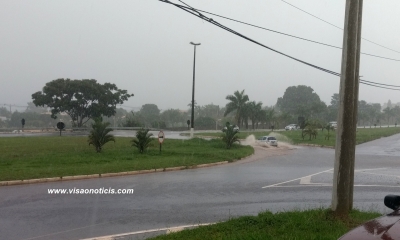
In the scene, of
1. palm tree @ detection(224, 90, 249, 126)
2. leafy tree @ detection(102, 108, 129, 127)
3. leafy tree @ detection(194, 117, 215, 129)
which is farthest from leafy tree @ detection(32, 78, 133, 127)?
leafy tree @ detection(194, 117, 215, 129)

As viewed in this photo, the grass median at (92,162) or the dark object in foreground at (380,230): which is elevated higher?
the dark object in foreground at (380,230)

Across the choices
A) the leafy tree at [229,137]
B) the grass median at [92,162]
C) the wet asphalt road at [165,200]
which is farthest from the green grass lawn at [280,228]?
the leafy tree at [229,137]

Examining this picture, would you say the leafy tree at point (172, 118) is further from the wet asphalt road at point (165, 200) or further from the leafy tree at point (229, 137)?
the wet asphalt road at point (165, 200)

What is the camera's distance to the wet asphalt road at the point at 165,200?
827 cm

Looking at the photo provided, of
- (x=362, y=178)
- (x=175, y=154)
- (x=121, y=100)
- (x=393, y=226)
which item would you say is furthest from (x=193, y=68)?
(x=393, y=226)

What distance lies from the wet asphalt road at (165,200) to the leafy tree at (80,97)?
42984mm

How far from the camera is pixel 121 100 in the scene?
2350 inches

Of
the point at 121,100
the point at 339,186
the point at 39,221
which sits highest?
the point at 121,100

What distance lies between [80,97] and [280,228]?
5319cm

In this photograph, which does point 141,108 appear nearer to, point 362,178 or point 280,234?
point 362,178

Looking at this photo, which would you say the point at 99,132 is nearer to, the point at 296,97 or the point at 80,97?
the point at 80,97

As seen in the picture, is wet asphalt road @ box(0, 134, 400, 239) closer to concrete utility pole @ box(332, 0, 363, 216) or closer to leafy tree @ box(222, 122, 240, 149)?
concrete utility pole @ box(332, 0, 363, 216)

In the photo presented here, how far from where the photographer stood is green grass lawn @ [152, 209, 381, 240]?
6.35 m

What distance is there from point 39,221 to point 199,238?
3.67 meters
